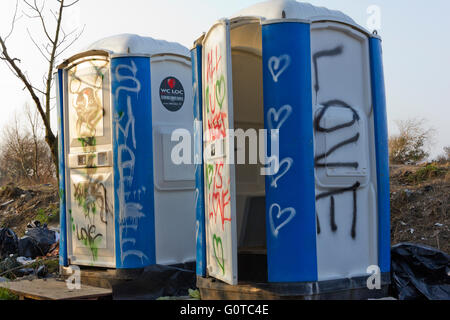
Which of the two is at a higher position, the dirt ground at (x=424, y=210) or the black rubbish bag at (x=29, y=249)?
the dirt ground at (x=424, y=210)

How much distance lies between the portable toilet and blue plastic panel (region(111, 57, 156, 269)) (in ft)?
3.67

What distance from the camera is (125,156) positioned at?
6297 millimetres

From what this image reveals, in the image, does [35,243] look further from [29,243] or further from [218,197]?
[218,197]

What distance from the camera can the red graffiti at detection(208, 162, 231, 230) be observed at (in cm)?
479

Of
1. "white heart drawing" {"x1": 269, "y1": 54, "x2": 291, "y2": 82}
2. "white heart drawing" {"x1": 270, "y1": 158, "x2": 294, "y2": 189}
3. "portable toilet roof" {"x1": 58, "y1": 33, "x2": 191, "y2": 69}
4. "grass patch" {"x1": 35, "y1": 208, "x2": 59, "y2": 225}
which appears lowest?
"grass patch" {"x1": 35, "y1": 208, "x2": 59, "y2": 225}

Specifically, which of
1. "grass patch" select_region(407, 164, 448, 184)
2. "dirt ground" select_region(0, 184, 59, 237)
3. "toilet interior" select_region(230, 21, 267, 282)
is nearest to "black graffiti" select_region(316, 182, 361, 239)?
"toilet interior" select_region(230, 21, 267, 282)

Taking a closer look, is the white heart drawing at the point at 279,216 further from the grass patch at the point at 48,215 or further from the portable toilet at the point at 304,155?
the grass patch at the point at 48,215

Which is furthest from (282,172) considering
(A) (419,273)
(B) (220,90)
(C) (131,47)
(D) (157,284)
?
(C) (131,47)

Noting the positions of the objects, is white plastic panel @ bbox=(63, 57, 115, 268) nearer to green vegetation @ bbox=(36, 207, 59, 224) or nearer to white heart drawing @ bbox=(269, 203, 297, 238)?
white heart drawing @ bbox=(269, 203, 297, 238)

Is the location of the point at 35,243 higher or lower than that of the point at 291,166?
lower

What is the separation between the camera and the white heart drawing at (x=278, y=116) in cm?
453

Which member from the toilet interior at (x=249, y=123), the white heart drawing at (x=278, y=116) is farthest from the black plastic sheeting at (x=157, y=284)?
the white heart drawing at (x=278, y=116)

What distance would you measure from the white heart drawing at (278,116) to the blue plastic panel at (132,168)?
2.20 meters

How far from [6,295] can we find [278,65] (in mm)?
3986
